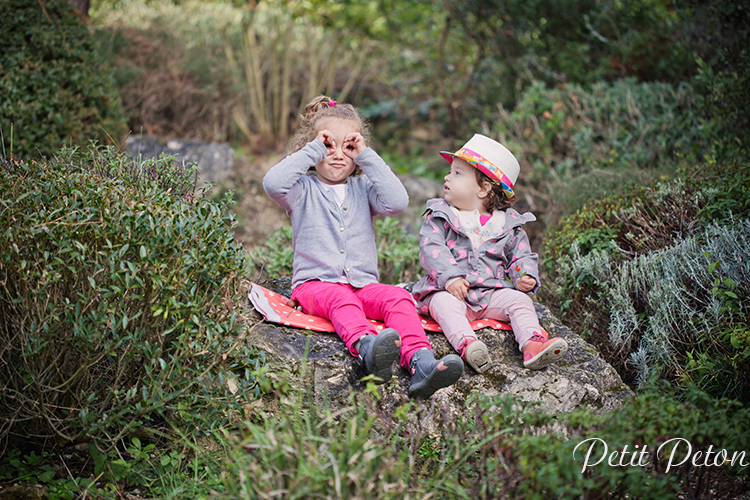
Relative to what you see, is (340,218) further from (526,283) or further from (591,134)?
(591,134)

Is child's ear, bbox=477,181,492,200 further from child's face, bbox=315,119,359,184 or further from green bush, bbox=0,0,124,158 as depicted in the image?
green bush, bbox=0,0,124,158

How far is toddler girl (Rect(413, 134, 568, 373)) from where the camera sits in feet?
10.4

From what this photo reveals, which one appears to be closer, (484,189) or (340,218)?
(340,218)

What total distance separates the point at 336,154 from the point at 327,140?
0.32 feet

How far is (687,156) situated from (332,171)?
336 cm

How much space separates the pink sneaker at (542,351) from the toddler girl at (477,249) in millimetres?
136

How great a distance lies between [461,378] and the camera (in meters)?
2.90

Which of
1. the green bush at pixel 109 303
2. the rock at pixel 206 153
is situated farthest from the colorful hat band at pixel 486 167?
the rock at pixel 206 153

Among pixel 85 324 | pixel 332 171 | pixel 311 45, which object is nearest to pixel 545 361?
pixel 332 171

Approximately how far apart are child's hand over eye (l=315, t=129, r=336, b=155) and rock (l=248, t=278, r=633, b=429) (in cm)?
106

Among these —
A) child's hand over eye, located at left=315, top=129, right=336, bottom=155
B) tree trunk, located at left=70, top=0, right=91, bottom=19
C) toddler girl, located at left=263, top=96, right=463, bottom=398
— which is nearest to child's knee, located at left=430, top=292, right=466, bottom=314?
toddler girl, located at left=263, top=96, right=463, bottom=398

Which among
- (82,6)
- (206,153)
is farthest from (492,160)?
(82,6)

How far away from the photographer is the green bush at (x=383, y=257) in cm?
437

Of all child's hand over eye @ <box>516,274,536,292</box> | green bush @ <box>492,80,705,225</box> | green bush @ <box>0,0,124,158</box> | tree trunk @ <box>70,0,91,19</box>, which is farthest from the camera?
tree trunk @ <box>70,0,91,19</box>
